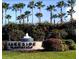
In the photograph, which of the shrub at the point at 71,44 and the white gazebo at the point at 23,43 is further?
the white gazebo at the point at 23,43

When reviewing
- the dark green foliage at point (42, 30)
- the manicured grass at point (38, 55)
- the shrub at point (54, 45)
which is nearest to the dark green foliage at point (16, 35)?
the dark green foliage at point (42, 30)

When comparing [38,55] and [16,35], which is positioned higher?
[16,35]

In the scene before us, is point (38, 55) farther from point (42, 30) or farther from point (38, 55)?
point (42, 30)

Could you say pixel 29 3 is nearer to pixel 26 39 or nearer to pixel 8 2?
pixel 8 2

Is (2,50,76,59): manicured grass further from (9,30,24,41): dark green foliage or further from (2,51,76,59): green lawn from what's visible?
(9,30,24,41): dark green foliage

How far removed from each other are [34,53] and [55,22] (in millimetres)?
736

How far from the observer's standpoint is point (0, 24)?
451 cm

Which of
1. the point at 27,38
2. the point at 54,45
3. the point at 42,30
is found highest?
the point at 42,30

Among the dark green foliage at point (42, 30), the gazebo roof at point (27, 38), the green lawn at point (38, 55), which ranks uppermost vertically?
the dark green foliage at point (42, 30)

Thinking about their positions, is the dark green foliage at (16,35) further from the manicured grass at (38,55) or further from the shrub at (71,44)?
the shrub at (71,44)

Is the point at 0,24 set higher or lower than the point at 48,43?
higher

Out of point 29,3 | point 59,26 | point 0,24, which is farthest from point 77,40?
→ point 0,24

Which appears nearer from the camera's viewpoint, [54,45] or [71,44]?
[71,44]

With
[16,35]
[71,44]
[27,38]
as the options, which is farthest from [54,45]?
[16,35]
